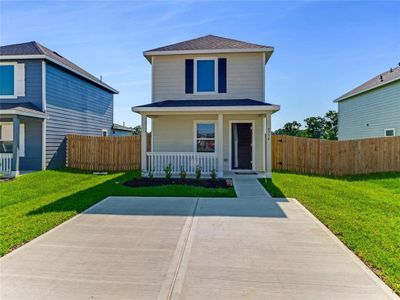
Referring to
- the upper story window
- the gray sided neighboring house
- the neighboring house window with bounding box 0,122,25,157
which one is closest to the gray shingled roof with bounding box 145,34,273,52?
the upper story window

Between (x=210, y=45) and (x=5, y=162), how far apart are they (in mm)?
11171

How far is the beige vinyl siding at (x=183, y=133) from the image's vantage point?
1293cm

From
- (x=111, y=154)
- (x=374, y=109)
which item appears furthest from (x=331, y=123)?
(x=111, y=154)


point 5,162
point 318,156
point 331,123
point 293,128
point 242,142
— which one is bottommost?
point 5,162

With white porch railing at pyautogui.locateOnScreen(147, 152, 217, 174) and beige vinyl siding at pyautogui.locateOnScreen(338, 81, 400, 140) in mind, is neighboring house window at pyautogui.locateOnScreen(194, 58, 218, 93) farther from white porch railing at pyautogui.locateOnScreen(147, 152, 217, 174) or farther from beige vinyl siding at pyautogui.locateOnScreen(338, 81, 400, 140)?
beige vinyl siding at pyautogui.locateOnScreen(338, 81, 400, 140)

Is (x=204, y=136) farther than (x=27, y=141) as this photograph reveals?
No

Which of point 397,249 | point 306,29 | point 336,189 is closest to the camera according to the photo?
point 397,249

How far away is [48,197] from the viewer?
8086mm

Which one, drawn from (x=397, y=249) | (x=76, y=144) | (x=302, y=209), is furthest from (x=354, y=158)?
(x=76, y=144)

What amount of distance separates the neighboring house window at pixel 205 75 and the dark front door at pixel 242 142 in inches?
84.9

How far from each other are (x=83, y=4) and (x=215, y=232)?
7665mm

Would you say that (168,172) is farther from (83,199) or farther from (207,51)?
(207,51)

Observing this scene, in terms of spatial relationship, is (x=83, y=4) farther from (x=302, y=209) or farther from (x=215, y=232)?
(x=302, y=209)

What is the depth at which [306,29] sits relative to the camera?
11094 mm
